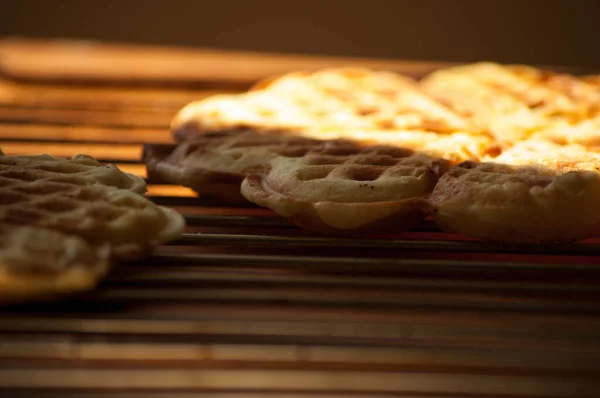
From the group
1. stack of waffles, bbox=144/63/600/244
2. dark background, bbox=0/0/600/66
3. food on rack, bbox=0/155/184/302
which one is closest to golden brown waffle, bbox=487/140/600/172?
stack of waffles, bbox=144/63/600/244

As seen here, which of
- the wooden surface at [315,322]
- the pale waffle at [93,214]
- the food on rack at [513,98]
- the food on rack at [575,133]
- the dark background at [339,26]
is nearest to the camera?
the wooden surface at [315,322]

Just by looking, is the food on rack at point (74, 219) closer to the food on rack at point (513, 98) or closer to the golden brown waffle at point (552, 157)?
the golden brown waffle at point (552, 157)

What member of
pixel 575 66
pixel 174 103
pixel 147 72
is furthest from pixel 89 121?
pixel 575 66

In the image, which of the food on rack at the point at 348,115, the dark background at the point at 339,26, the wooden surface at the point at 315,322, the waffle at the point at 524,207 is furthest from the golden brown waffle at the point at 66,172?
the dark background at the point at 339,26

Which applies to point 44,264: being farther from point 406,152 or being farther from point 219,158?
point 406,152

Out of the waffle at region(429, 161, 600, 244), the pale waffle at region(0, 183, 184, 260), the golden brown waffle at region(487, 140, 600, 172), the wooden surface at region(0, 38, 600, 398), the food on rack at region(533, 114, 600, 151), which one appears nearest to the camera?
the wooden surface at region(0, 38, 600, 398)

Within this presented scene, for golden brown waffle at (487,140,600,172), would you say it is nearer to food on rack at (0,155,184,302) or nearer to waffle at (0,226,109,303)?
food on rack at (0,155,184,302)

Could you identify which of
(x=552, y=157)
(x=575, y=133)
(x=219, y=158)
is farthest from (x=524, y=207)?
(x=219, y=158)
